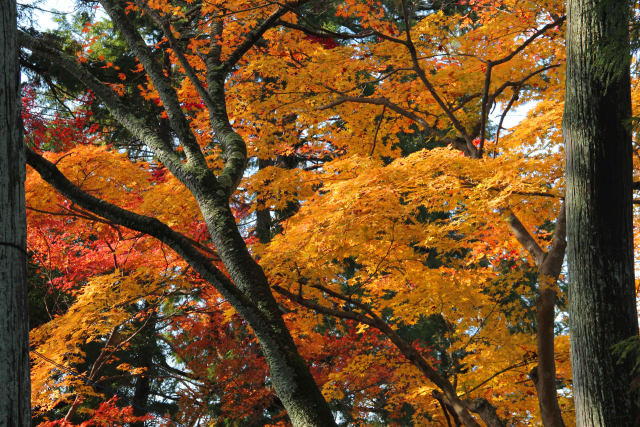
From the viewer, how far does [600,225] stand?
3.11 metres

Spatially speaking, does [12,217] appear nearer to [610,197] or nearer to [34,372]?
[610,197]

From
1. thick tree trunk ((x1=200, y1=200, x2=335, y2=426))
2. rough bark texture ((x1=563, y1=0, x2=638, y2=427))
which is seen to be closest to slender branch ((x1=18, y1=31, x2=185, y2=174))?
thick tree trunk ((x1=200, y1=200, x2=335, y2=426))

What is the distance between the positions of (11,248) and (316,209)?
12.7 ft

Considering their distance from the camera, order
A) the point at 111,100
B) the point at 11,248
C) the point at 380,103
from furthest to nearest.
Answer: the point at 380,103 < the point at 111,100 < the point at 11,248

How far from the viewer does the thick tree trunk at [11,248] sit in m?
1.45

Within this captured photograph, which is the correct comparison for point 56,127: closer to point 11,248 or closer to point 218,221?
point 218,221

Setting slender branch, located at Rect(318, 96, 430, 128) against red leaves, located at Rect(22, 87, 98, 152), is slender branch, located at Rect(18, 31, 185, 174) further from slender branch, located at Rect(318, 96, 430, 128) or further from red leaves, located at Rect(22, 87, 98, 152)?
red leaves, located at Rect(22, 87, 98, 152)

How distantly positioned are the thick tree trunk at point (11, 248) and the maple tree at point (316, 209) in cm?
239

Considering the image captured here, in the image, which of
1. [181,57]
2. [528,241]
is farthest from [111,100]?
[528,241]

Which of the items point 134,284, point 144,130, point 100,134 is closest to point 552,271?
point 144,130

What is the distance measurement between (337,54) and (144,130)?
3051 mm

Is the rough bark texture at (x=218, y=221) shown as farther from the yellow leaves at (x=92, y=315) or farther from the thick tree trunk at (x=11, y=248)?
the thick tree trunk at (x=11, y=248)

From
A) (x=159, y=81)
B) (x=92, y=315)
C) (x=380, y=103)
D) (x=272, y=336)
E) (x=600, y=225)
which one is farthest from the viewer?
(x=380, y=103)

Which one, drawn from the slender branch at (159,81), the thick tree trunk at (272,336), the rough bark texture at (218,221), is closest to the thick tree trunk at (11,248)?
the rough bark texture at (218,221)
